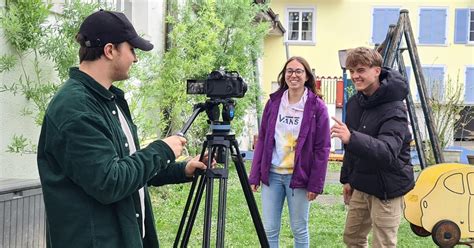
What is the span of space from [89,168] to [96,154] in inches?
2.0

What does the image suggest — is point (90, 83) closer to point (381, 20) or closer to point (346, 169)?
point (346, 169)

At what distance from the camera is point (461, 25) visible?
2105 cm

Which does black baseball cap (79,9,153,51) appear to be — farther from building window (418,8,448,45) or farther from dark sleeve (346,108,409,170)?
building window (418,8,448,45)

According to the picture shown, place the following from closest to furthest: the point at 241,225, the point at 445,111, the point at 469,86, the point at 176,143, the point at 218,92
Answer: the point at 176,143
the point at 218,92
the point at 241,225
the point at 445,111
the point at 469,86

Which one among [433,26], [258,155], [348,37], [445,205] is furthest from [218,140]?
[433,26]

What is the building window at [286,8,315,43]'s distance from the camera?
21484 mm

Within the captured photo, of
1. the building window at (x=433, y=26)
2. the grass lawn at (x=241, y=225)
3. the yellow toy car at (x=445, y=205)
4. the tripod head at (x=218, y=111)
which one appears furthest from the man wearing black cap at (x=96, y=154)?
the building window at (x=433, y=26)

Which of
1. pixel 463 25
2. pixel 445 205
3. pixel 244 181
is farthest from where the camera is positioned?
pixel 463 25

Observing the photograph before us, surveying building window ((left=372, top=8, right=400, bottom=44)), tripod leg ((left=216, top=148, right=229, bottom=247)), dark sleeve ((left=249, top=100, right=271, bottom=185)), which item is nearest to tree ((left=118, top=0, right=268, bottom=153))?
dark sleeve ((left=249, top=100, right=271, bottom=185))

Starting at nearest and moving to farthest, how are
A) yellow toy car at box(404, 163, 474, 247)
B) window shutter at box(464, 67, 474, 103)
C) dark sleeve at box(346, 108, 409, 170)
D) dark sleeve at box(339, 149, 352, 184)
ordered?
dark sleeve at box(346, 108, 409, 170)
dark sleeve at box(339, 149, 352, 184)
yellow toy car at box(404, 163, 474, 247)
window shutter at box(464, 67, 474, 103)

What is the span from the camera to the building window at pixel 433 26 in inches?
832

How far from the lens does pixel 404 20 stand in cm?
678

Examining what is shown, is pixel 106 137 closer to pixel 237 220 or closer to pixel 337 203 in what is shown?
pixel 237 220

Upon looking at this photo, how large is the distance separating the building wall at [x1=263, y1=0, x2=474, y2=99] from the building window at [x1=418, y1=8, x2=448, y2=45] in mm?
152
